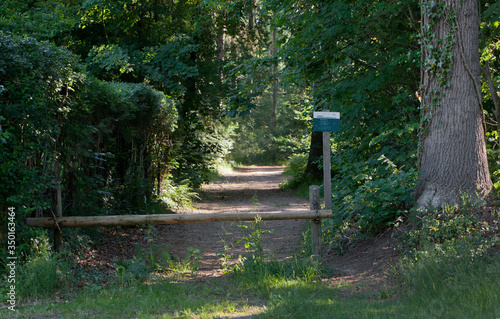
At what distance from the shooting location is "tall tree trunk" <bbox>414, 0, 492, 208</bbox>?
6.37 m

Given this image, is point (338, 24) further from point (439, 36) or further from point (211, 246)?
point (211, 246)

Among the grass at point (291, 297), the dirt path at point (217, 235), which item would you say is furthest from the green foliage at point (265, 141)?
the grass at point (291, 297)

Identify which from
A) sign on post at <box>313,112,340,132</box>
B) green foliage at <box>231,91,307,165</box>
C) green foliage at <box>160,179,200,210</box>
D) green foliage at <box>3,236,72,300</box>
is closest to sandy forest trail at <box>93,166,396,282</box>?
green foliage at <box>160,179,200,210</box>

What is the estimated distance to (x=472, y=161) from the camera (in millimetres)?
6375

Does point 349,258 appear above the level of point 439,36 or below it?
below

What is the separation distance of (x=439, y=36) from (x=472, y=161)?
81.0 inches

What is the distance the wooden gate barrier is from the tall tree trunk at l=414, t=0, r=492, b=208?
5.45 ft

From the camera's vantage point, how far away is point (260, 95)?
405 inches

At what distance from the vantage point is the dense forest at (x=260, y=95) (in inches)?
226

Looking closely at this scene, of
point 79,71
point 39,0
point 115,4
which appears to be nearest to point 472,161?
point 79,71

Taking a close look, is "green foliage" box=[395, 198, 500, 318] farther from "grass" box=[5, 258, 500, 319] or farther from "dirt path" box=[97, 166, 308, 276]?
"dirt path" box=[97, 166, 308, 276]

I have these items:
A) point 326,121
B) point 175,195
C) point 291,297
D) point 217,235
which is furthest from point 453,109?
point 175,195

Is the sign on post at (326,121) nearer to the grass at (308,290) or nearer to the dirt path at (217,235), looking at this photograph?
the dirt path at (217,235)

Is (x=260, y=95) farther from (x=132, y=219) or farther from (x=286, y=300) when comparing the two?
(x=286, y=300)
